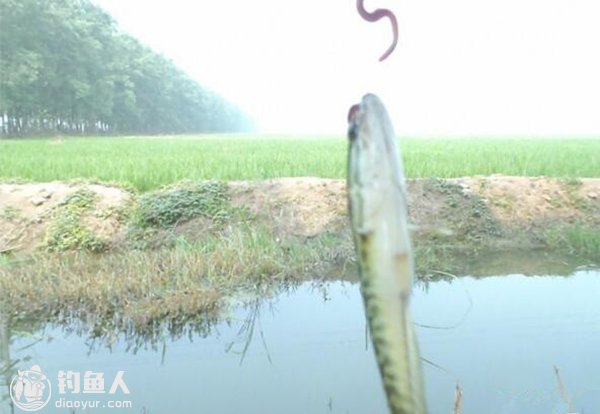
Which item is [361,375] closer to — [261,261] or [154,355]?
[154,355]

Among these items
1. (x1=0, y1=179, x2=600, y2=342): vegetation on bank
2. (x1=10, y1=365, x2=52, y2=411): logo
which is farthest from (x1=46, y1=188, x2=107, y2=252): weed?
(x1=10, y1=365, x2=52, y2=411): logo

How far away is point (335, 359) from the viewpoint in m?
4.05

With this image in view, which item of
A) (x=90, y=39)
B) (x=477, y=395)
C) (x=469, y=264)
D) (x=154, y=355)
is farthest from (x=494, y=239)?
(x=90, y=39)

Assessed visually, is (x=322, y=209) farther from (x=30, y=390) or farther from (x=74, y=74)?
(x=74, y=74)

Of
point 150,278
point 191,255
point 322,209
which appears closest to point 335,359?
point 150,278

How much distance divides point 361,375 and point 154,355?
4.66ft

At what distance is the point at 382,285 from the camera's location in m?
0.81

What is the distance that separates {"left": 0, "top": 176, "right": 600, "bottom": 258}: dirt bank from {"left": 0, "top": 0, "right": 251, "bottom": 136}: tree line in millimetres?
22683

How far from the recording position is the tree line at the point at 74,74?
91.9 ft

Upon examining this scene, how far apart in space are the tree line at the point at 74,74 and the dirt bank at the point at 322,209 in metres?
22.7

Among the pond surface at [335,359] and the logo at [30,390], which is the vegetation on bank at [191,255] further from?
the logo at [30,390]

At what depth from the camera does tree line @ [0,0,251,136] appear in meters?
28.0

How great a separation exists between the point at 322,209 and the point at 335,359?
327cm

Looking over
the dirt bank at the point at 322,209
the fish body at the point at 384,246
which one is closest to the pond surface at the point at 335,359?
the dirt bank at the point at 322,209
